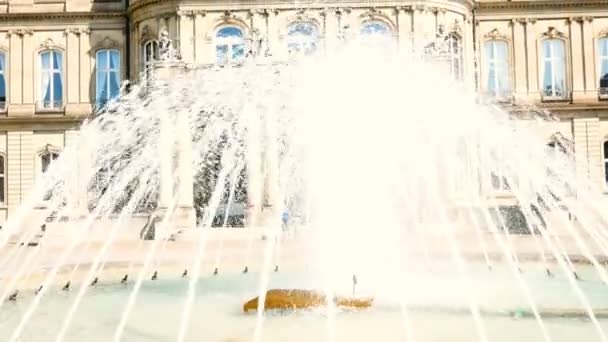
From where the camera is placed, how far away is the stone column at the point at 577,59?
3378 cm

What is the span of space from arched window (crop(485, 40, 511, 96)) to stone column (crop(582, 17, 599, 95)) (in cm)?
338

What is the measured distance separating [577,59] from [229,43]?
1552cm

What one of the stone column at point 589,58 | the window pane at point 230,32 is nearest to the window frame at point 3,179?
the window pane at point 230,32

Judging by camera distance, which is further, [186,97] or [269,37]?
[269,37]

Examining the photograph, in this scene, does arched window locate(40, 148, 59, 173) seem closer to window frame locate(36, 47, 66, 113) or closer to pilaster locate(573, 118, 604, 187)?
window frame locate(36, 47, 66, 113)

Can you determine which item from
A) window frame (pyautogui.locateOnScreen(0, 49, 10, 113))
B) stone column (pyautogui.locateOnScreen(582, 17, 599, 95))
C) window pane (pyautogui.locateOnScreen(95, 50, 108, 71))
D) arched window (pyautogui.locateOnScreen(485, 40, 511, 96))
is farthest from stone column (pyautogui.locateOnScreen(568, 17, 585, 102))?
window frame (pyautogui.locateOnScreen(0, 49, 10, 113))

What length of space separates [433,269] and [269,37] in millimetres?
18916

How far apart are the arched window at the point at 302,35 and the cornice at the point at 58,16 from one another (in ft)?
27.0

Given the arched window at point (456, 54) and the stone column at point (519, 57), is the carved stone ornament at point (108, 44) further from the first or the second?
the stone column at point (519, 57)

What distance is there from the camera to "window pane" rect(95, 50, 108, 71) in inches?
1350

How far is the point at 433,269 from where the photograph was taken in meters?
13.4

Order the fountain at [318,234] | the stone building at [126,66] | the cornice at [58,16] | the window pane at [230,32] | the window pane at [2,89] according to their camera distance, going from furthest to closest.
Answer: the window pane at [2,89] → the cornice at [58,16] → the stone building at [126,66] → the window pane at [230,32] → the fountain at [318,234]

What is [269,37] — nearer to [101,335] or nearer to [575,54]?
[575,54]

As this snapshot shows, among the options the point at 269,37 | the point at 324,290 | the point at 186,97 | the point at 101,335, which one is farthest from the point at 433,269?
the point at 269,37
